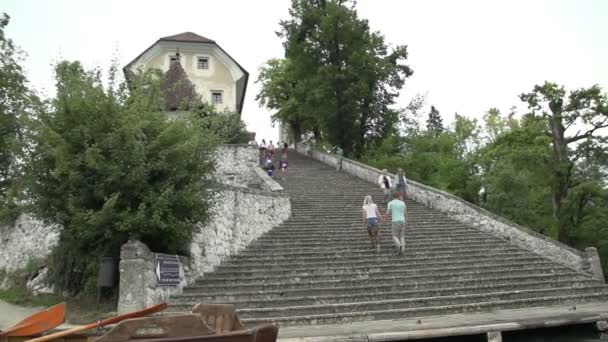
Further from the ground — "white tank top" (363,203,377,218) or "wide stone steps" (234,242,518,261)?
"white tank top" (363,203,377,218)

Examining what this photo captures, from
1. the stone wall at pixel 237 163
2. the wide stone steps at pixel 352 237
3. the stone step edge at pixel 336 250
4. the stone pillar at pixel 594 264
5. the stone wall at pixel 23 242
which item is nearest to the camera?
the stone wall at pixel 23 242

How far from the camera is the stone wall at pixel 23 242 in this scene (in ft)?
40.7

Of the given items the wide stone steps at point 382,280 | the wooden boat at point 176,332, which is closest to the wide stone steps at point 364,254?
the wide stone steps at point 382,280

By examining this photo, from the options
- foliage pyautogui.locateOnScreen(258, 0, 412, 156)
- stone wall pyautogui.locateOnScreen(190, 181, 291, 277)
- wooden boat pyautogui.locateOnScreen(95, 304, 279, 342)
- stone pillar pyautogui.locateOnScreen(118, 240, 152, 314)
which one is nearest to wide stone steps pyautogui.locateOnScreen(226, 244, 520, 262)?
stone wall pyautogui.locateOnScreen(190, 181, 291, 277)

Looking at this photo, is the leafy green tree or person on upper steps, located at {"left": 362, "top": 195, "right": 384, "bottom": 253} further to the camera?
the leafy green tree

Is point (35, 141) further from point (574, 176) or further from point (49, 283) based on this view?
point (574, 176)

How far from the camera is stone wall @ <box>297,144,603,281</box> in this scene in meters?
14.2

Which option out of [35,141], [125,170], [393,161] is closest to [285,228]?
[125,170]

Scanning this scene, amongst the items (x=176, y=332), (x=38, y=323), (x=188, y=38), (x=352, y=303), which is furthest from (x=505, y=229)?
(x=188, y=38)

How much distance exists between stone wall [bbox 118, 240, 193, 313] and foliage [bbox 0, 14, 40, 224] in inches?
113

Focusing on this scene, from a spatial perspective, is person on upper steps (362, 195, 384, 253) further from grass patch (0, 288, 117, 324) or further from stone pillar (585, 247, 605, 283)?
grass patch (0, 288, 117, 324)

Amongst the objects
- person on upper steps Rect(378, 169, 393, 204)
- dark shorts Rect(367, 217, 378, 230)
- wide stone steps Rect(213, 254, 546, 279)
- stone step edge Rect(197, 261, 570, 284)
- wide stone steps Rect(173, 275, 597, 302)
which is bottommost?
wide stone steps Rect(173, 275, 597, 302)

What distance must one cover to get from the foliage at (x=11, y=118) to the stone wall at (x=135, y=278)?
2.87m

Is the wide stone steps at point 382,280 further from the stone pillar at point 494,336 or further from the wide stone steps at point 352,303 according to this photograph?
the stone pillar at point 494,336
